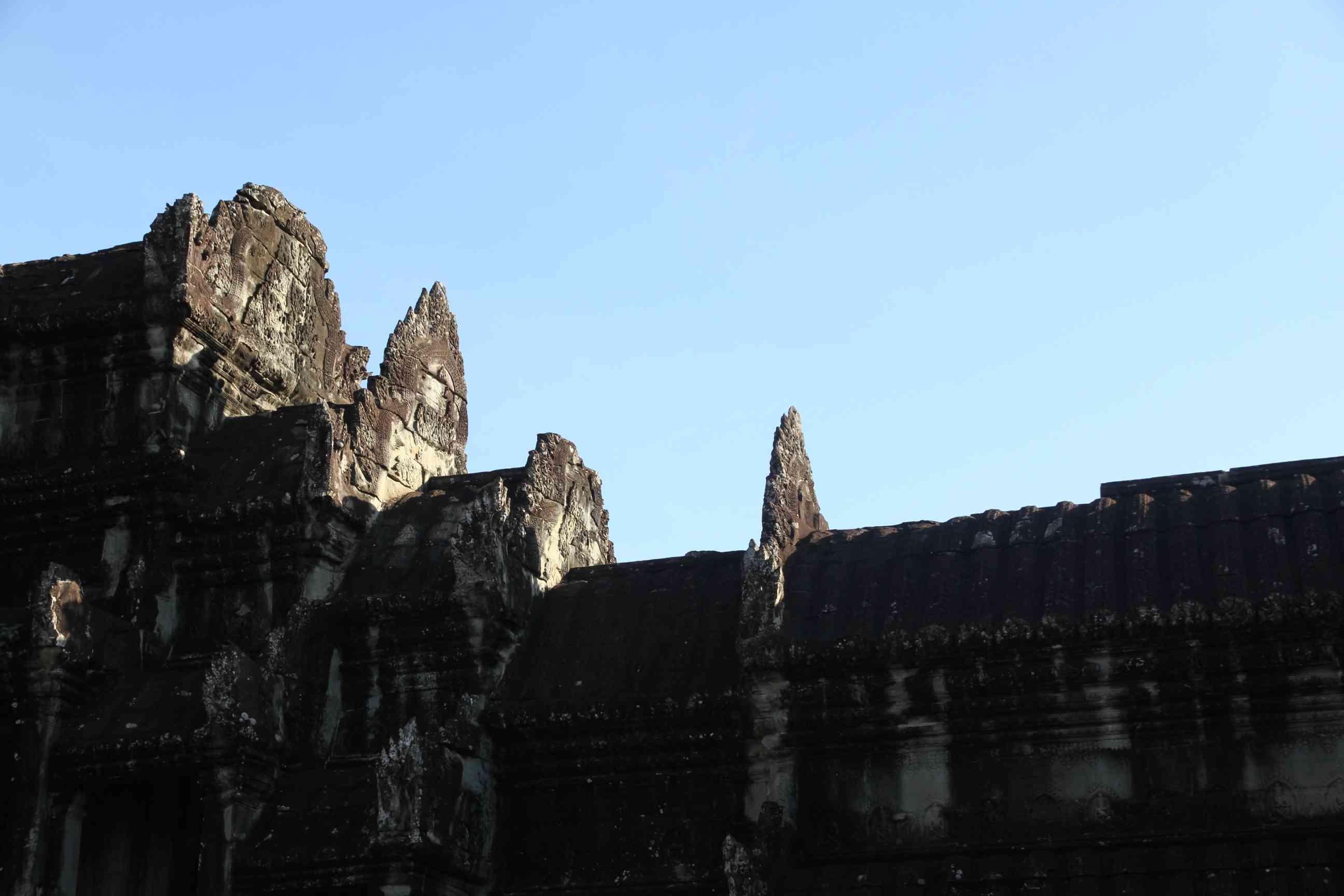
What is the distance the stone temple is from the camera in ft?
44.7

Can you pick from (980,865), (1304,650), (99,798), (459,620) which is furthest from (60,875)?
(1304,650)

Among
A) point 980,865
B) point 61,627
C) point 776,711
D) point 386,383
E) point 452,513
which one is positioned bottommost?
point 980,865

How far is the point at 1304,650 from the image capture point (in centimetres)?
1336

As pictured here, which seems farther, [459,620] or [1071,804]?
[459,620]

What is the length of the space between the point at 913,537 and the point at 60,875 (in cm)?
767

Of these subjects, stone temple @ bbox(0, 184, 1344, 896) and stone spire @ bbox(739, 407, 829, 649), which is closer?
stone temple @ bbox(0, 184, 1344, 896)

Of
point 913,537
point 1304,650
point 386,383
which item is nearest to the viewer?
point 1304,650

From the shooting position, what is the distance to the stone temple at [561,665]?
1362cm

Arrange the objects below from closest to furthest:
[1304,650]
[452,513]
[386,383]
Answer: [1304,650]
[452,513]
[386,383]

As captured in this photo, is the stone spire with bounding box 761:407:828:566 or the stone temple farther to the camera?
the stone spire with bounding box 761:407:828:566

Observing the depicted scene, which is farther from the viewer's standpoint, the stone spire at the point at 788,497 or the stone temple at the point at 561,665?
the stone spire at the point at 788,497

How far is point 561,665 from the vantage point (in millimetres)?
16234

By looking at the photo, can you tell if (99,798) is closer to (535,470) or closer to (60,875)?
(60,875)

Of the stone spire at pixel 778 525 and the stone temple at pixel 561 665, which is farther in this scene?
the stone spire at pixel 778 525
